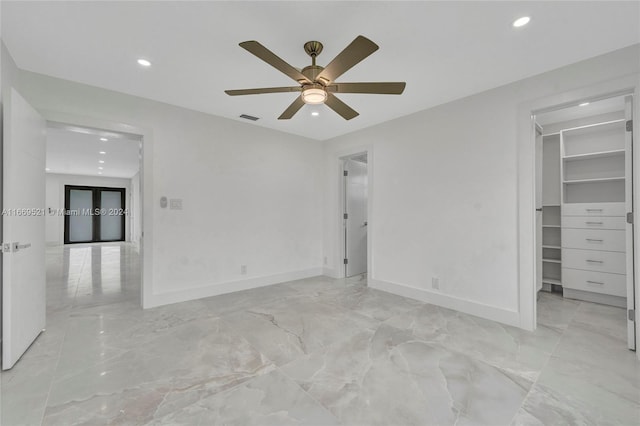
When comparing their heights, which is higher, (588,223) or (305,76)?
(305,76)

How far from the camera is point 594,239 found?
11.5ft

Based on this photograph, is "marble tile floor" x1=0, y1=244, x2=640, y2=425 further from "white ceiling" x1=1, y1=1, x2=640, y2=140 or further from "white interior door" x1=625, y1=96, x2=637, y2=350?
"white ceiling" x1=1, y1=1, x2=640, y2=140

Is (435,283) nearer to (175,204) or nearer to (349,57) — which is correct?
(349,57)

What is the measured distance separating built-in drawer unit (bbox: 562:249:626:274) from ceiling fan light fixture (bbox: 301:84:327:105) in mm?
4001

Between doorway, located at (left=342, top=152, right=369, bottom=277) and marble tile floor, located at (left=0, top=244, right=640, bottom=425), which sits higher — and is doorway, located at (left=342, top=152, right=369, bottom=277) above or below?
above

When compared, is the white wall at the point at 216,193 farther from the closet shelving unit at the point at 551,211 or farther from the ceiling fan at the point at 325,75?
the closet shelving unit at the point at 551,211

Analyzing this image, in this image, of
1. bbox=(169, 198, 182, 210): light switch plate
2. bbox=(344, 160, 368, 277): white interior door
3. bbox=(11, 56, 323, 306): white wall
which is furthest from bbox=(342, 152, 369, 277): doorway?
bbox=(169, 198, 182, 210): light switch plate

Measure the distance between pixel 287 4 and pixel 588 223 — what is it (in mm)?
4412

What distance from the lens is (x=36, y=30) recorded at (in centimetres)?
202

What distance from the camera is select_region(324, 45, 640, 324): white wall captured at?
9.15ft

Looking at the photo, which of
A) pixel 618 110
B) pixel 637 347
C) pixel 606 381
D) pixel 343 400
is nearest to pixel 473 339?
pixel 606 381

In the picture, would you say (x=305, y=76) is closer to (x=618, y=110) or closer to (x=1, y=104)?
(x=1, y=104)

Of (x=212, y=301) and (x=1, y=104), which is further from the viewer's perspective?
(x=212, y=301)

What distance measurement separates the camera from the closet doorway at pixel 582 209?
10.9ft
